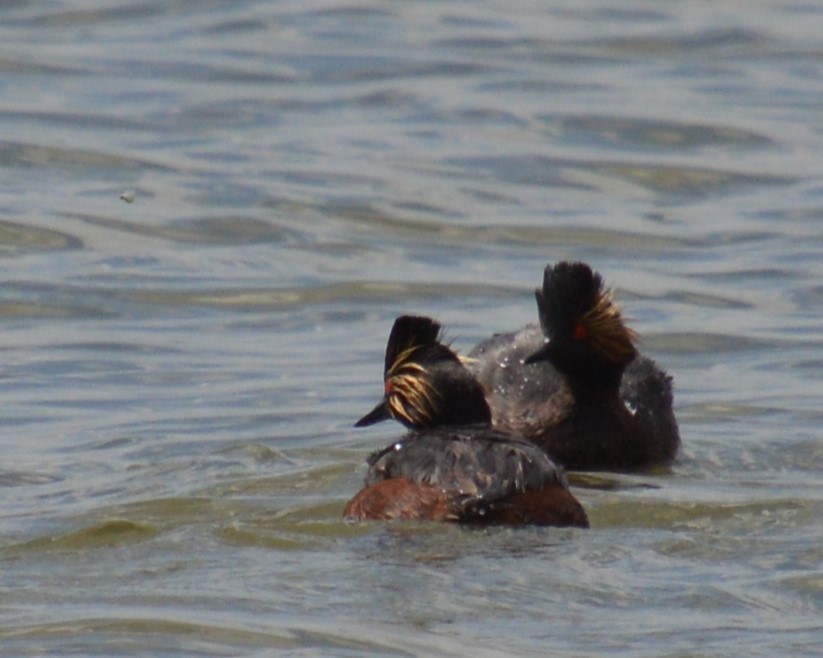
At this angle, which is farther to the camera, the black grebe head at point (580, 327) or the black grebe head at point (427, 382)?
the black grebe head at point (580, 327)

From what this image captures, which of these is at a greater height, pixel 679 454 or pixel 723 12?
pixel 723 12

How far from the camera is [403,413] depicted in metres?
9.42

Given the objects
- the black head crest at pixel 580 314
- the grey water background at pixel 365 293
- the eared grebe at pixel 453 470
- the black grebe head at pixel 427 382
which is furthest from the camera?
the black head crest at pixel 580 314

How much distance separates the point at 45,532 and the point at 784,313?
669 cm

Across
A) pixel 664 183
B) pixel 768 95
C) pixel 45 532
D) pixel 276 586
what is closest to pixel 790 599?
pixel 276 586

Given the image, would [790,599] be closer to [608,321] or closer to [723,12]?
[608,321]

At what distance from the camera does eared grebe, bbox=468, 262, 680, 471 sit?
10969 mm

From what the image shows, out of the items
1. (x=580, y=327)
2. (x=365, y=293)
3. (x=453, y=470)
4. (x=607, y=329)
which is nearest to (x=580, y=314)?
(x=580, y=327)

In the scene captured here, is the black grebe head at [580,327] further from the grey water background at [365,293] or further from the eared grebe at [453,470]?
the eared grebe at [453,470]

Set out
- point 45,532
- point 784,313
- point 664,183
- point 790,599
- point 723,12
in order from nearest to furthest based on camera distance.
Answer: point 790,599 < point 45,532 < point 784,313 < point 664,183 < point 723,12

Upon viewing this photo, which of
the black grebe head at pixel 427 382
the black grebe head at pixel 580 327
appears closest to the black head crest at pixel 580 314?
the black grebe head at pixel 580 327

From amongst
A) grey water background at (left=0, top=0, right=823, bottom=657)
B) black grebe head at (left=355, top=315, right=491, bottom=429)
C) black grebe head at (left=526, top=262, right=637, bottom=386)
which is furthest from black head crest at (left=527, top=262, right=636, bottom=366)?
black grebe head at (left=355, top=315, right=491, bottom=429)

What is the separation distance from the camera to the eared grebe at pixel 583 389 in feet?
36.0

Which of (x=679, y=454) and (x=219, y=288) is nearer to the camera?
(x=679, y=454)
